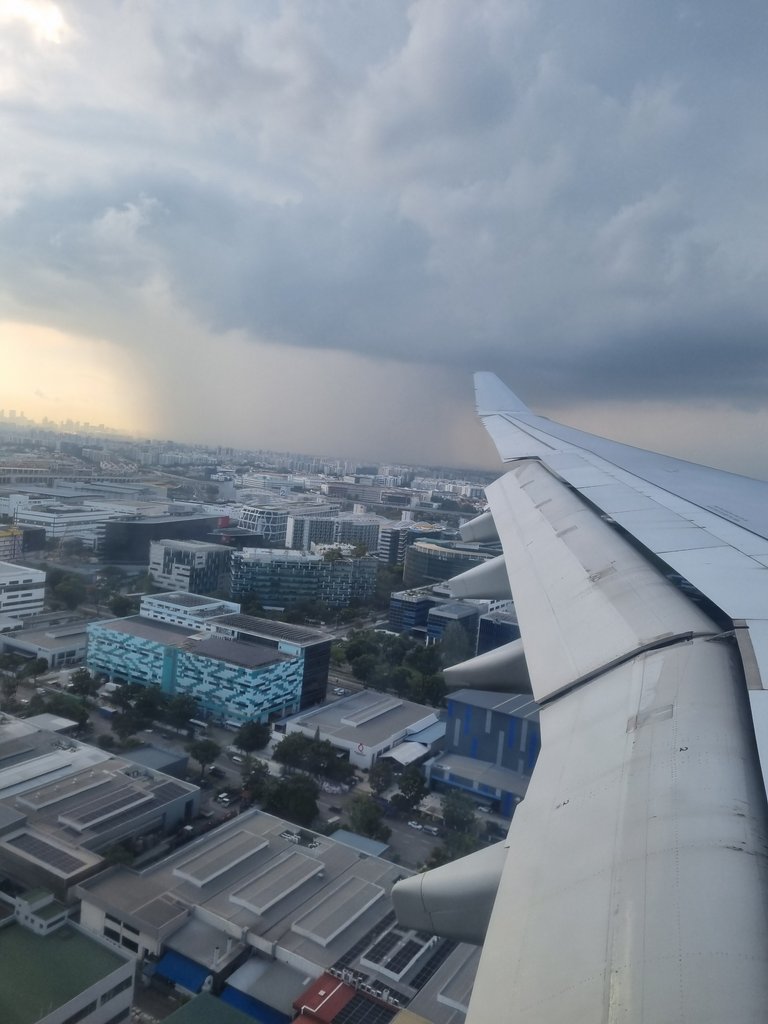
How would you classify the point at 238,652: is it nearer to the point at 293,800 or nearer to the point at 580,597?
the point at 293,800

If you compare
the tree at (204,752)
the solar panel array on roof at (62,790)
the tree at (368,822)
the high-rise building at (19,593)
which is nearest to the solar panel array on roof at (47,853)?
the solar panel array on roof at (62,790)

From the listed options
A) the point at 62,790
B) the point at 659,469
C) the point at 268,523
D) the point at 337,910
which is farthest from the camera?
the point at 268,523

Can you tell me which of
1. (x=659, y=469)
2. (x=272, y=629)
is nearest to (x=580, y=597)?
(x=659, y=469)

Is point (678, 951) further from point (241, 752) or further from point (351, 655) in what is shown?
point (351, 655)

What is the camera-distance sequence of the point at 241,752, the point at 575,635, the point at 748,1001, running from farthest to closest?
the point at 241,752
the point at 575,635
the point at 748,1001

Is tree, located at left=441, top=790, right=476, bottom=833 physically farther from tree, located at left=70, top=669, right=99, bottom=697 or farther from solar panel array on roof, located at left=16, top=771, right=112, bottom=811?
tree, located at left=70, top=669, right=99, bottom=697

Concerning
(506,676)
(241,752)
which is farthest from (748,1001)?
(241,752)

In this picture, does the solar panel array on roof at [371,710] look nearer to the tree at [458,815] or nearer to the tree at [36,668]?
the tree at [458,815]
